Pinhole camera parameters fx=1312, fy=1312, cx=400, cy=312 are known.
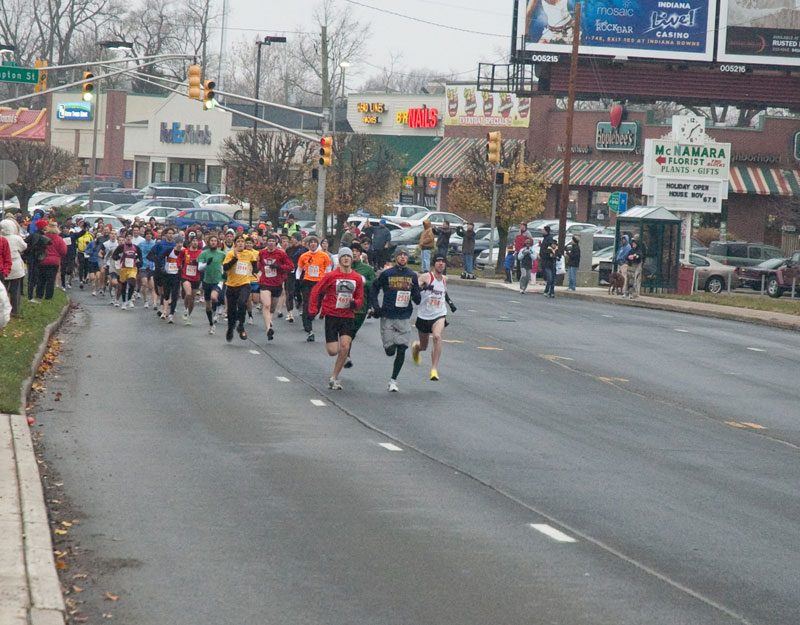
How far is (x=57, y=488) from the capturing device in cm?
967

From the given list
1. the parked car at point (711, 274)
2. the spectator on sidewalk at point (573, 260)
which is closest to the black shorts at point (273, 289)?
the spectator on sidewalk at point (573, 260)

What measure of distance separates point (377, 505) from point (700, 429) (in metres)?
5.91

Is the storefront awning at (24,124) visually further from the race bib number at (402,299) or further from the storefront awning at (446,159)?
the race bib number at (402,299)

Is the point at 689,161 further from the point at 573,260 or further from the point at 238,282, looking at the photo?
the point at 238,282

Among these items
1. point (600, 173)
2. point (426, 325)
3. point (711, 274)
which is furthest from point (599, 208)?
point (426, 325)

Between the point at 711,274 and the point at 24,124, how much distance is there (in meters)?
63.5

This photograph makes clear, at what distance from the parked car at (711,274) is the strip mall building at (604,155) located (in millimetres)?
11374

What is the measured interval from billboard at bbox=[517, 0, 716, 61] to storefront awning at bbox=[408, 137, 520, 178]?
890cm

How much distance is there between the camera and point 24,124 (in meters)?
92.9

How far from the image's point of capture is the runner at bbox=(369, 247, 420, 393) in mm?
16438

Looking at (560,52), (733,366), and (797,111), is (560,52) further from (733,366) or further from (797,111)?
(733,366)

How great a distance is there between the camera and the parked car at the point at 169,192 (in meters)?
65.8

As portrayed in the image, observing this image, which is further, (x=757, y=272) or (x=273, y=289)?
(x=757, y=272)

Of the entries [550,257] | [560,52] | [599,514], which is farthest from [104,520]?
[560,52]
